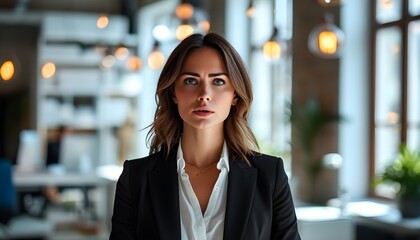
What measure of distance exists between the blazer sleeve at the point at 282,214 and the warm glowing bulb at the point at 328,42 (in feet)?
11.4

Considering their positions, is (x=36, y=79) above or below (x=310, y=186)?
above

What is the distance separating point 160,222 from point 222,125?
0.87ft

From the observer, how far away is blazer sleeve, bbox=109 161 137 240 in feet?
4.67

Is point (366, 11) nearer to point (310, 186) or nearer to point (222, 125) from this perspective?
point (310, 186)

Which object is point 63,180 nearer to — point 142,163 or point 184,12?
point 184,12

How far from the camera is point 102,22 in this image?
5883mm

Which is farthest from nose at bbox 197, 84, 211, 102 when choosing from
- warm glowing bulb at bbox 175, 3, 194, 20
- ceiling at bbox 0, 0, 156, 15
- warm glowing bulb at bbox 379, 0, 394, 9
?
ceiling at bbox 0, 0, 156, 15

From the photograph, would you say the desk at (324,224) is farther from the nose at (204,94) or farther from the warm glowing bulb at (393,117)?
the nose at (204,94)

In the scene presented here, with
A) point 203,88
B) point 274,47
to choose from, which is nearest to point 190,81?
point 203,88

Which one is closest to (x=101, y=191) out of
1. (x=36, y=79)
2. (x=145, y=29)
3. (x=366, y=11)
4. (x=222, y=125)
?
(x=36, y=79)

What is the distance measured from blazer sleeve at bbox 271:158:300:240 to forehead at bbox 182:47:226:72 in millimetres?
270

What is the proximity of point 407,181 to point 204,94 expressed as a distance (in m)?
3.75

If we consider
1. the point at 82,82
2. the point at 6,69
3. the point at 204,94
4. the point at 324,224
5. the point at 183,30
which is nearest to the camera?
the point at 204,94

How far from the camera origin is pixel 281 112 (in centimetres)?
592
